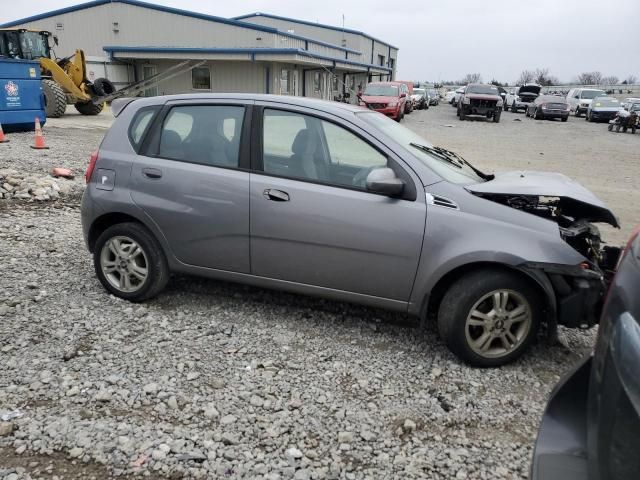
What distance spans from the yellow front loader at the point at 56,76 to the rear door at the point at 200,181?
1804cm

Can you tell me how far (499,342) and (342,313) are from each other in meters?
1.31

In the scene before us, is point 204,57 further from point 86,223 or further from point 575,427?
point 575,427

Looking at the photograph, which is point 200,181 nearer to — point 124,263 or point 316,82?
point 124,263

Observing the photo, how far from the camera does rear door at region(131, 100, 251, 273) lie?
154 inches

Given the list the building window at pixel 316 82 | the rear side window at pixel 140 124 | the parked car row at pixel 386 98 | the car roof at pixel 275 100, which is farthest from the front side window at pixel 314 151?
the building window at pixel 316 82

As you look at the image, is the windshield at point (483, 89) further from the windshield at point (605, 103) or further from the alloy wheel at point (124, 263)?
the alloy wheel at point (124, 263)

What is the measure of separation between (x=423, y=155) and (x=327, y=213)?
88cm

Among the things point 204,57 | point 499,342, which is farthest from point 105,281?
point 204,57

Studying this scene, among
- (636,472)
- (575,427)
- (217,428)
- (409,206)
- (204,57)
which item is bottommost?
(217,428)

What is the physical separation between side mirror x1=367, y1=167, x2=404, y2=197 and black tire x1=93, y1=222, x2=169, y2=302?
73.5 inches

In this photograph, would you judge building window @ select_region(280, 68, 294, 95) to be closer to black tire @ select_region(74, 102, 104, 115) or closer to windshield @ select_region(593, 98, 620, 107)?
black tire @ select_region(74, 102, 104, 115)

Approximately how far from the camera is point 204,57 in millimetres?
28906

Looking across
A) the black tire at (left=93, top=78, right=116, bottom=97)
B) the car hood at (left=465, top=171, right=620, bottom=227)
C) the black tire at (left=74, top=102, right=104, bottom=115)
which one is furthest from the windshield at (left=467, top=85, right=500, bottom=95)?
the car hood at (left=465, top=171, right=620, bottom=227)

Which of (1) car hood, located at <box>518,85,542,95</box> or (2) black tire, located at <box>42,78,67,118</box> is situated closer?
(2) black tire, located at <box>42,78,67,118</box>
